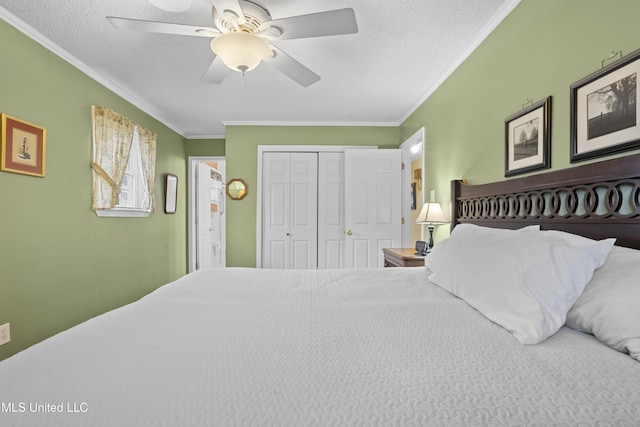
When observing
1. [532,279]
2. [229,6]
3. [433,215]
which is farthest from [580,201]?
[229,6]

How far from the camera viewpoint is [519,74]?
5.94 feet

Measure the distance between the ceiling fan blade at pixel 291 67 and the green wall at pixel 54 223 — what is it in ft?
5.88

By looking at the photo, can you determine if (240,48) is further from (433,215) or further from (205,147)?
(205,147)

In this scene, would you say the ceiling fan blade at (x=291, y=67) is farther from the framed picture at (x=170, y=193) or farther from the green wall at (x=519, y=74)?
the framed picture at (x=170, y=193)

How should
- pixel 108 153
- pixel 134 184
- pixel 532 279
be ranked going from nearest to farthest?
pixel 532 279 → pixel 108 153 → pixel 134 184

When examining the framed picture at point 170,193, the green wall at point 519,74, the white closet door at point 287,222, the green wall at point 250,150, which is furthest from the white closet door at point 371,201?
the framed picture at point 170,193

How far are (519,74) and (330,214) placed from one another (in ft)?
9.24

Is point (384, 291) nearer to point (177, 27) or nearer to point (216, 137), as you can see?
point (177, 27)

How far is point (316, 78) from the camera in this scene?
6.72 ft

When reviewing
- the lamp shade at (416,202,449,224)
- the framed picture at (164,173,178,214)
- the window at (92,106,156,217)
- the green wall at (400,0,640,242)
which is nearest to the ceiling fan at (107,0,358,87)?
the green wall at (400,0,640,242)

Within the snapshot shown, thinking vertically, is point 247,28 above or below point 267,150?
above

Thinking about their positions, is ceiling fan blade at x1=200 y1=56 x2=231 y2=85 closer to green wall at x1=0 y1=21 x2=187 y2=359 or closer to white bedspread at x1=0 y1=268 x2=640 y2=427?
green wall at x1=0 y1=21 x2=187 y2=359

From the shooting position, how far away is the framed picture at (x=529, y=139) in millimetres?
1579

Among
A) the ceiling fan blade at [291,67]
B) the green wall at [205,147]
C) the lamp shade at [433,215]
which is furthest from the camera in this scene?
the green wall at [205,147]
